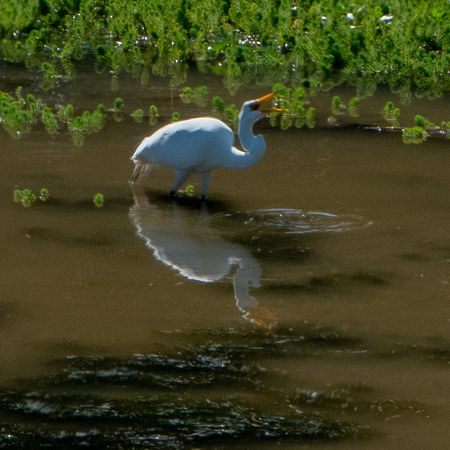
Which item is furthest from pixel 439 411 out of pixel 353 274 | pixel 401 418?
pixel 353 274

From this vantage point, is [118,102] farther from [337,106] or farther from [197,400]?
[197,400]

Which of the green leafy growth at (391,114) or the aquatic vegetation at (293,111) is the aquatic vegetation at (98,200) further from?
the green leafy growth at (391,114)

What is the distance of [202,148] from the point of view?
765 centimetres

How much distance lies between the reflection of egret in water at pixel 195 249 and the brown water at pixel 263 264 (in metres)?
0.02

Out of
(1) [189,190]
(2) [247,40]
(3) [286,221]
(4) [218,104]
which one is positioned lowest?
(3) [286,221]

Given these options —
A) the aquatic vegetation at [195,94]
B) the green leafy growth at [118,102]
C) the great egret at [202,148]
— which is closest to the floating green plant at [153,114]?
the green leafy growth at [118,102]

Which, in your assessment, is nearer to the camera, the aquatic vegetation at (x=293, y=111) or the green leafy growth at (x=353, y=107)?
the aquatic vegetation at (x=293, y=111)

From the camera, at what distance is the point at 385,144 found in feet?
31.3

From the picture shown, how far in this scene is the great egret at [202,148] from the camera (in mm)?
7684

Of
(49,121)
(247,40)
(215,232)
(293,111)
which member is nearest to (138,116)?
Answer: (49,121)

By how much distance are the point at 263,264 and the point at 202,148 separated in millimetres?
1463

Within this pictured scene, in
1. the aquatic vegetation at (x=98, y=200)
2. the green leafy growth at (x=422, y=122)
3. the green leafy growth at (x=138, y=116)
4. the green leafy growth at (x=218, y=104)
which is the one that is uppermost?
the green leafy growth at (x=218, y=104)

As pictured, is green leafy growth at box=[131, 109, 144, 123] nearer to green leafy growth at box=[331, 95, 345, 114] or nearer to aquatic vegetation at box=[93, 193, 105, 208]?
green leafy growth at box=[331, 95, 345, 114]

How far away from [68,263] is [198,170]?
1.75 metres
